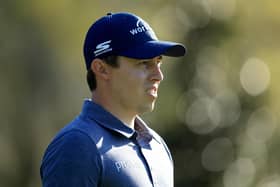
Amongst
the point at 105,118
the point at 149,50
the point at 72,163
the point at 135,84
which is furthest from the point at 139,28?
the point at 72,163

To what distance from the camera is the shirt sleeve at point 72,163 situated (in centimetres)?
343

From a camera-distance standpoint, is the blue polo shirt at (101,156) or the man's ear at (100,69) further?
the man's ear at (100,69)

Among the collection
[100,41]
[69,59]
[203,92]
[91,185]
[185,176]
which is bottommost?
[185,176]

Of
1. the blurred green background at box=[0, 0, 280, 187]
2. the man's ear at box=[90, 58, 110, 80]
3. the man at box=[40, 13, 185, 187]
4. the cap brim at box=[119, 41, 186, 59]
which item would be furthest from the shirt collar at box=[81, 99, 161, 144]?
the blurred green background at box=[0, 0, 280, 187]

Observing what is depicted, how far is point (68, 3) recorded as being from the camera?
11453mm

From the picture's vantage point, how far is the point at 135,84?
376 centimetres

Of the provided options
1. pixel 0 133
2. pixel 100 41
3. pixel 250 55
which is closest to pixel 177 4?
pixel 250 55

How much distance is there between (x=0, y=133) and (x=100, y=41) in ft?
24.6

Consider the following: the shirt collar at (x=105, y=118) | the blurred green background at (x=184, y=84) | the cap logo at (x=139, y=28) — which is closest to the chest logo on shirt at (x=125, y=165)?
the shirt collar at (x=105, y=118)

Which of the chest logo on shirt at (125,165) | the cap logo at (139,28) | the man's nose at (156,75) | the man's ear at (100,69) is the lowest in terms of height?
the chest logo on shirt at (125,165)

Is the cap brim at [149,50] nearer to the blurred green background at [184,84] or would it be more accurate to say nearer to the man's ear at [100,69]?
the man's ear at [100,69]

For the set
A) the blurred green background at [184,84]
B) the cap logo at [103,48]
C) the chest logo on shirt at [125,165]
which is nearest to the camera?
the chest logo on shirt at [125,165]

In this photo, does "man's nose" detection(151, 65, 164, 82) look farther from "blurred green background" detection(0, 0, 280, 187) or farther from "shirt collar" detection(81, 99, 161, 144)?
"blurred green background" detection(0, 0, 280, 187)

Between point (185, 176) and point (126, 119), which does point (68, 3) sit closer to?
point (185, 176)
